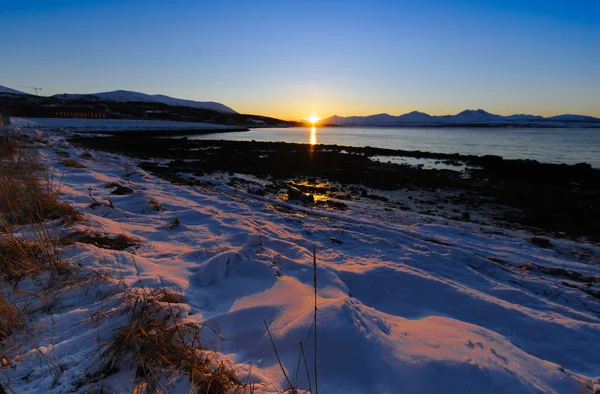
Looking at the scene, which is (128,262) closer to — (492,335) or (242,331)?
(242,331)

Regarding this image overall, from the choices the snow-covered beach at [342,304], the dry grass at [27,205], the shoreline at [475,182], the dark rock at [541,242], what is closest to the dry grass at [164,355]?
the snow-covered beach at [342,304]

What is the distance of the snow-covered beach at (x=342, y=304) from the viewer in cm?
211

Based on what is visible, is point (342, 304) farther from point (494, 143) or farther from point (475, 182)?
point (494, 143)

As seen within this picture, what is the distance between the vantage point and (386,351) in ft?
7.88

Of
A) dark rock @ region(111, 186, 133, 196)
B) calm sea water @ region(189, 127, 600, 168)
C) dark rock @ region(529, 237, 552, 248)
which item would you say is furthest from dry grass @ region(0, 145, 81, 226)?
calm sea water @ region(189, 127, 600, 168)

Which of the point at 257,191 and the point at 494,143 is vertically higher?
the point at 494,143

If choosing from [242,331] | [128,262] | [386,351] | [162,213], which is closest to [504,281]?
[386,351]

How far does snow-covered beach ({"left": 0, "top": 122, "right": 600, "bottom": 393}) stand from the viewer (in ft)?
6.91

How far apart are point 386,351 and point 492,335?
1.40 meters

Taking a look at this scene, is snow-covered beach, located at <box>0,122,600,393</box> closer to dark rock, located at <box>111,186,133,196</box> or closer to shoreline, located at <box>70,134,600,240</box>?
dark rock, located at <box>111,186,133,196</box>

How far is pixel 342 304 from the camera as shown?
2854mm

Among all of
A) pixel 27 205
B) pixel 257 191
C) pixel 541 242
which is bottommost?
pixel 541 242

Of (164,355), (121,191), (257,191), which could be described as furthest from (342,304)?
(257,191)

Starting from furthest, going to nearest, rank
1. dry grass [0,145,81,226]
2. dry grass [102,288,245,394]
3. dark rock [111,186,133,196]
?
dark rock [111,186,133,196] < dry grass [0,145,81,226] < dry grass [102,288,245,394]
